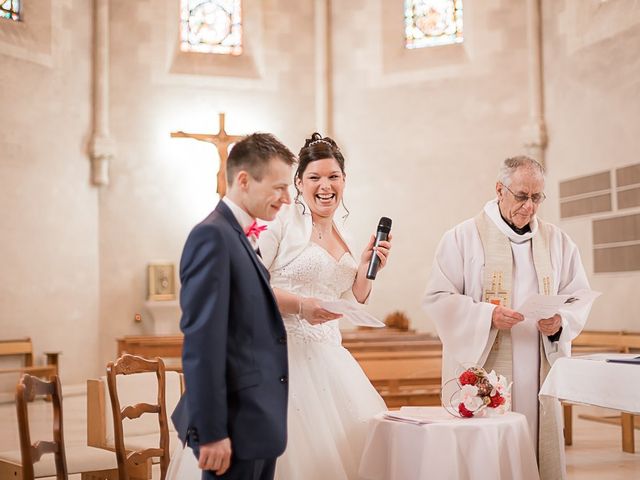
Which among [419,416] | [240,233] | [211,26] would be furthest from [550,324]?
[211,26]

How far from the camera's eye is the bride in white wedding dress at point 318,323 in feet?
11.0

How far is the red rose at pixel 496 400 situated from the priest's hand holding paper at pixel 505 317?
0.49 m

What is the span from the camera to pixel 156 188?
44.6 ft

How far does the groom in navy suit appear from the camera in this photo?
94.8 inches

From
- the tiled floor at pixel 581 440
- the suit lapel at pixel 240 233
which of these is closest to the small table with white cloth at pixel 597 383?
the suit lapel at pixel 240 233

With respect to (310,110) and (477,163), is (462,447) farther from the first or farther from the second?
(310,110)

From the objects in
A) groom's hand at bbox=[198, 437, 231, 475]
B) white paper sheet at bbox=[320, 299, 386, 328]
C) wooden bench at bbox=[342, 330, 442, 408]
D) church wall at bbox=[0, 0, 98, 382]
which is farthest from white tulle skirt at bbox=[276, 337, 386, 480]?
church wall at bbox=[0, 0, 98, 382]

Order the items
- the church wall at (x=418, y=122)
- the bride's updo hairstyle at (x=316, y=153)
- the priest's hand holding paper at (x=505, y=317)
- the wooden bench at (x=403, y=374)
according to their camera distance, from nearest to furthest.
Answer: the bride's updo hairstyle at (x=316, y=153), the priest's hand holding paper at (x=505, y=317), the wooden bench at (x=403, y=374), the church wall at (x=418, y=122)

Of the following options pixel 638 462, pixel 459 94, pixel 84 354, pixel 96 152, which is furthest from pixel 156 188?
pixel 638 462

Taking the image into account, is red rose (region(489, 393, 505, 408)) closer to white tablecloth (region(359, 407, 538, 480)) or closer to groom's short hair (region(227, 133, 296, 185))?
white tablecloth (region(359, 407, 538, 480))

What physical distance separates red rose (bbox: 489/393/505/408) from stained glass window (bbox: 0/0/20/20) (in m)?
11.0

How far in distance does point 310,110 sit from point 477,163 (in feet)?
9.65

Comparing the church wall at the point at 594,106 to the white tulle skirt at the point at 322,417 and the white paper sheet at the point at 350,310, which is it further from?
the white paper sheet at the point at 350,310

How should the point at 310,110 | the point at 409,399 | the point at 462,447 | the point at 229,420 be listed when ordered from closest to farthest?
the point at 229,420, the point at 462,447, the point at 409,399, the point at 310,110
